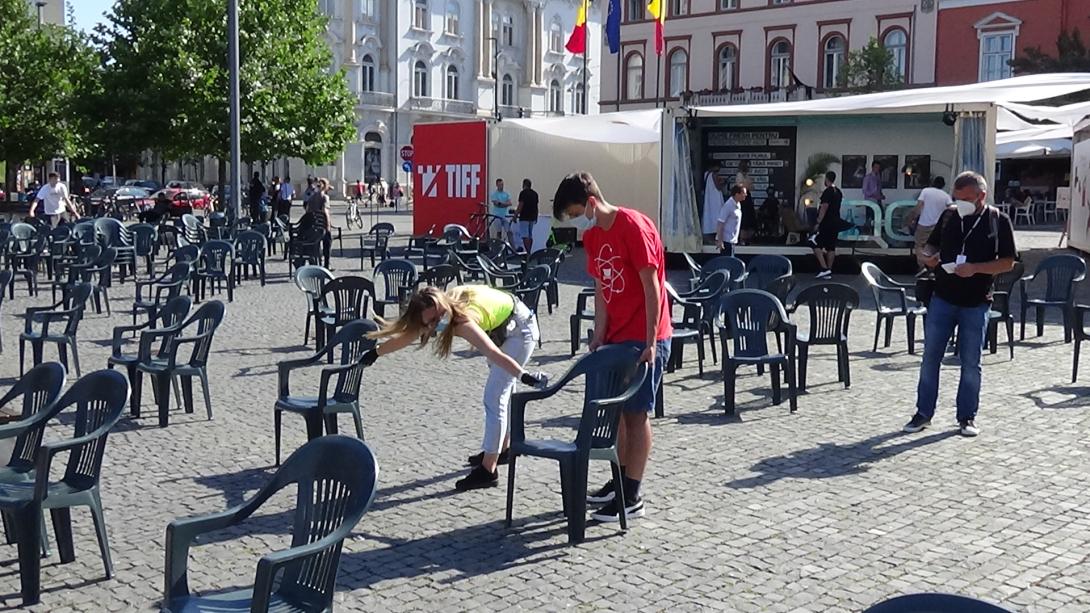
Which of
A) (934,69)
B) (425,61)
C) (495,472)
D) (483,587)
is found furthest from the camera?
(425,61)

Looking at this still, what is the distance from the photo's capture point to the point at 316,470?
13.9 feet

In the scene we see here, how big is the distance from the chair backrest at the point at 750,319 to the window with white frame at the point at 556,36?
72.2 metres

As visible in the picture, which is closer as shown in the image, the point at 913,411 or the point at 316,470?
the point at 316,470

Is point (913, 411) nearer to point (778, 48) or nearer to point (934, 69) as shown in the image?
point (934, 69)

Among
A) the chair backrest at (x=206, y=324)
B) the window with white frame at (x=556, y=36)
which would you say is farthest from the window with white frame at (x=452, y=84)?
the chair backrest at (x=206, y=324)

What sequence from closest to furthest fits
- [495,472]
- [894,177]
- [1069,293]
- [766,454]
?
[495,472]
[766,454]
[1069,293]
[894,177]

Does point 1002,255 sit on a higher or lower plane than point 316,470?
higher

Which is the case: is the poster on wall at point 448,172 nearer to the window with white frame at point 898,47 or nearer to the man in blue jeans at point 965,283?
the man in blue jeans at point 965,283

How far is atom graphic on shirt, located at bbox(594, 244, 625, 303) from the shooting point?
6176 millimetres

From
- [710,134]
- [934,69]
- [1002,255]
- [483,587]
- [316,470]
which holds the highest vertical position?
[934,69]

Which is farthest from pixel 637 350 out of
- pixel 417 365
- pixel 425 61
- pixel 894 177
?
pixel 425 61

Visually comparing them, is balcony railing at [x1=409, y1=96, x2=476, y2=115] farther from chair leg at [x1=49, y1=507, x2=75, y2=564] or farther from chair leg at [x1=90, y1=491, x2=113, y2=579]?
chair leg at [x1=90, y1=491, x2=113, y2=579]

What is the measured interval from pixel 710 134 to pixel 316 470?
61.5ft

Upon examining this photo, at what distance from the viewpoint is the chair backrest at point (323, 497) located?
394 cm
